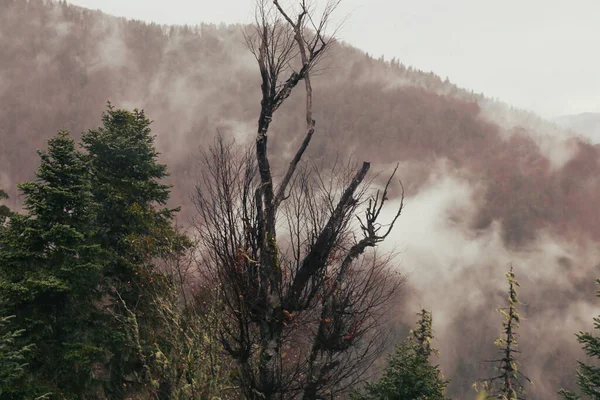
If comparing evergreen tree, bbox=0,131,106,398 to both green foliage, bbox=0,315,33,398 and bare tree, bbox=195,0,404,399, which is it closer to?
green foliage, bbox=0,315,33,398

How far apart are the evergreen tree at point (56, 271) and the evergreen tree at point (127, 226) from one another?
3.71 ft

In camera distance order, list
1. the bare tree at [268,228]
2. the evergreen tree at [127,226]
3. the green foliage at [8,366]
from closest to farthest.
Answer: the bare tree at [268,228], the green foliage at [8,366], the evergreen tree at [127,226]

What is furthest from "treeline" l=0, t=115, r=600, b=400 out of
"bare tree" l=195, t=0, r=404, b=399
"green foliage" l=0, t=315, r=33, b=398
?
"bare tree" l=195, t=0, r=404, b=399

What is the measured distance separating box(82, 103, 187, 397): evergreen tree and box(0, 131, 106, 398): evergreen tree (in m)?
1.13

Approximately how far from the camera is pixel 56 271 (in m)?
9.60

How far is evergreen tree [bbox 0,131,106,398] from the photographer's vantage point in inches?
366

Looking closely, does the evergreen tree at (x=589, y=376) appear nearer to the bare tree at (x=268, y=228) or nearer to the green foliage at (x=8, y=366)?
the bare tree at (x=268, y=228)

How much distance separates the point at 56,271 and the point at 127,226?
2789 mm

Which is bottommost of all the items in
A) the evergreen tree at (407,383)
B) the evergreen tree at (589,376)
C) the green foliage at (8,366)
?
the green foliage at (8,366)

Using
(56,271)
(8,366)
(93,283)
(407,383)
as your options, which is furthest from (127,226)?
(407,383)

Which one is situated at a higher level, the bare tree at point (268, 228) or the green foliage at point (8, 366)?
the bare tree at point (268, 228)

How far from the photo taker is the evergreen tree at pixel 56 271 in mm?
9305

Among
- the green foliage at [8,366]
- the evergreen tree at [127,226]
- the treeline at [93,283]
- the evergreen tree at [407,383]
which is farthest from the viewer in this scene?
the evergreen tree at [127,226]

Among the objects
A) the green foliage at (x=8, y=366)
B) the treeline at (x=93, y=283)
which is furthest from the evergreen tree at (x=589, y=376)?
the green foliage at (x=8, y=366)
